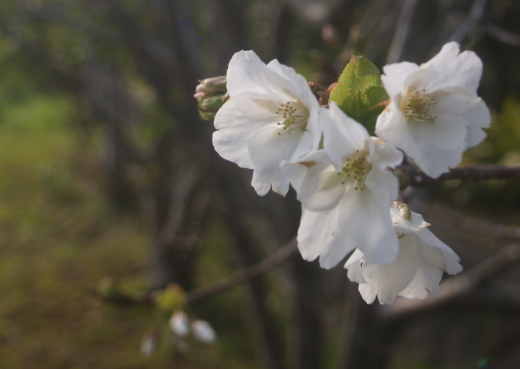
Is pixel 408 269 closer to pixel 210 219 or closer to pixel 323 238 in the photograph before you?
pixel 323 238

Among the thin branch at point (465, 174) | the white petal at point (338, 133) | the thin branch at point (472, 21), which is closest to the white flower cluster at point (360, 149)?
the white petal at point (338, 133)

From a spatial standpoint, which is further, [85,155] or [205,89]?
[85,155]

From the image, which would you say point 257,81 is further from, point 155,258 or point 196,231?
point 155,258

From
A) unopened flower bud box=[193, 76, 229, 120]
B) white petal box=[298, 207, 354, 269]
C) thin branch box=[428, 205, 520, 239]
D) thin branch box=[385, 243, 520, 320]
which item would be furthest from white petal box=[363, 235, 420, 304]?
thin branch box=[385, 243, 520, 320]

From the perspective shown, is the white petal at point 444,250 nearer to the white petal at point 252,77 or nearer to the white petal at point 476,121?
the white petal at point 476,121

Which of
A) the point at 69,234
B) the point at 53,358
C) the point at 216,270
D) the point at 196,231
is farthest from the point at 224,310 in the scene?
the point at 69,234

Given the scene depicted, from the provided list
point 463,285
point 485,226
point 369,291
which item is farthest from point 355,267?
point 463,285

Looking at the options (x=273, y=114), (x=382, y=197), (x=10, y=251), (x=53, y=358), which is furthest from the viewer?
(x=10, y=251)
